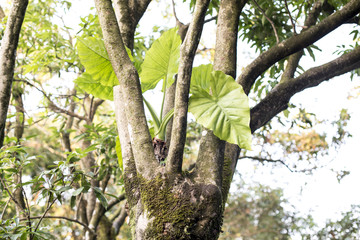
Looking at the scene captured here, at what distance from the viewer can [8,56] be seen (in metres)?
1.53

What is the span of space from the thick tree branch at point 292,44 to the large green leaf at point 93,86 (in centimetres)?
73

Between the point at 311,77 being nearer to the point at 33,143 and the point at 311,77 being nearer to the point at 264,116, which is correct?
the point at 264,116

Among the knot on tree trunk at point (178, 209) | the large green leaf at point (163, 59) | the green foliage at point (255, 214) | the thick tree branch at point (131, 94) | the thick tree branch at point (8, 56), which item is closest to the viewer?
the knot on tree trunk at point (178, 209)

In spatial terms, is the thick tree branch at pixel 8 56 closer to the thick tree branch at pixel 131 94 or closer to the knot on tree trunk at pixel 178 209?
the thick tree branch at pixel 131 94

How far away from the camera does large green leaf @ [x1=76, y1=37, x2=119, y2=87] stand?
61.3 inches

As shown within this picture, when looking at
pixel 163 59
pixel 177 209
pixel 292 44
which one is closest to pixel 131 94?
pixel 163 59

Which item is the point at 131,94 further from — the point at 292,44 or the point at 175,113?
the point at 292,44

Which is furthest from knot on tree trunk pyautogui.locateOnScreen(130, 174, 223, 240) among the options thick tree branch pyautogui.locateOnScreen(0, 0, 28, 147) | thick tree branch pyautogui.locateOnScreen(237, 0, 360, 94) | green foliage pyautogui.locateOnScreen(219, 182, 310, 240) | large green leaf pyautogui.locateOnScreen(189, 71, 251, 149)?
green foliage pyautogui.locateOnScreen(219, 182, 310, 240)

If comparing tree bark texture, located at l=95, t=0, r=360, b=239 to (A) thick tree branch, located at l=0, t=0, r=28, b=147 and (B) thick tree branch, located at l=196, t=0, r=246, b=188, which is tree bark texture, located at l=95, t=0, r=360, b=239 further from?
(A) thick tree branch, located at l=0, t=0, r=28, b=147

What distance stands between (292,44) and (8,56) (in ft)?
4.34

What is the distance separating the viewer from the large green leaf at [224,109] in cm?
134

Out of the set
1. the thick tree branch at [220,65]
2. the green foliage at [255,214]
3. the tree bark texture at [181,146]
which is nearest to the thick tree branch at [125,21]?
the tree bark texture at [181,146]

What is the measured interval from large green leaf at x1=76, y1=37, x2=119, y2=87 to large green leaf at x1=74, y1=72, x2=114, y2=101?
0.10m

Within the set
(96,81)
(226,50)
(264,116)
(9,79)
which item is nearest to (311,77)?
(264,116)
